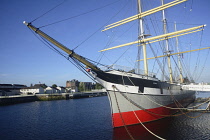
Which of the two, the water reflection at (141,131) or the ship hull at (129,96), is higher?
the ship hull at (129,96)

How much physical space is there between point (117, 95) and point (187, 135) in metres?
6.97

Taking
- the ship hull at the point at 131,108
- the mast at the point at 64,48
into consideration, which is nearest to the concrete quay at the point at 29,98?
the ship hull at the point at 131,108

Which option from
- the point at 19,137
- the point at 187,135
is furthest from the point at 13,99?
the point at 187,135

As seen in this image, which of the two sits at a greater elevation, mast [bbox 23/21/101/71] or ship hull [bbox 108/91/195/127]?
mast [bbox 23/21/101/71]

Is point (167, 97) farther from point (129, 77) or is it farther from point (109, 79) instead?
point (109, 79)

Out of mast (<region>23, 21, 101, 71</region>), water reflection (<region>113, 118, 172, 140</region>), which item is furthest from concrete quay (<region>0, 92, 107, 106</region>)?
water reflection (<region>113, 118, 172, 140</region>)

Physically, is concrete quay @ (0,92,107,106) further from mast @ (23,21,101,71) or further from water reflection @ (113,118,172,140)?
water reflection @ (113,118,172,140)

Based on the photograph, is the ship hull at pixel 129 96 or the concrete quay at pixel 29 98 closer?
the ship hull at pixel 129 96

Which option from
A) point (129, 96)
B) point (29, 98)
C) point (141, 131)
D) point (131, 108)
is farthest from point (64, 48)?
point (29, 98)

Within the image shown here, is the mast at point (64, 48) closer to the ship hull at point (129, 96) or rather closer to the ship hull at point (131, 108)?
the ship hull at point (129, 96)

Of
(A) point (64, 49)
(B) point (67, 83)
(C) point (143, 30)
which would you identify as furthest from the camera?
(B) point (67, 83)

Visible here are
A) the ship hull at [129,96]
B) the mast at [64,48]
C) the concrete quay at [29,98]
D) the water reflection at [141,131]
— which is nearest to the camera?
the mast at [64,48]

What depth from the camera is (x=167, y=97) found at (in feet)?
60.7

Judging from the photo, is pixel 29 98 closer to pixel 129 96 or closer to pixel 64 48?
pixel 129 96
